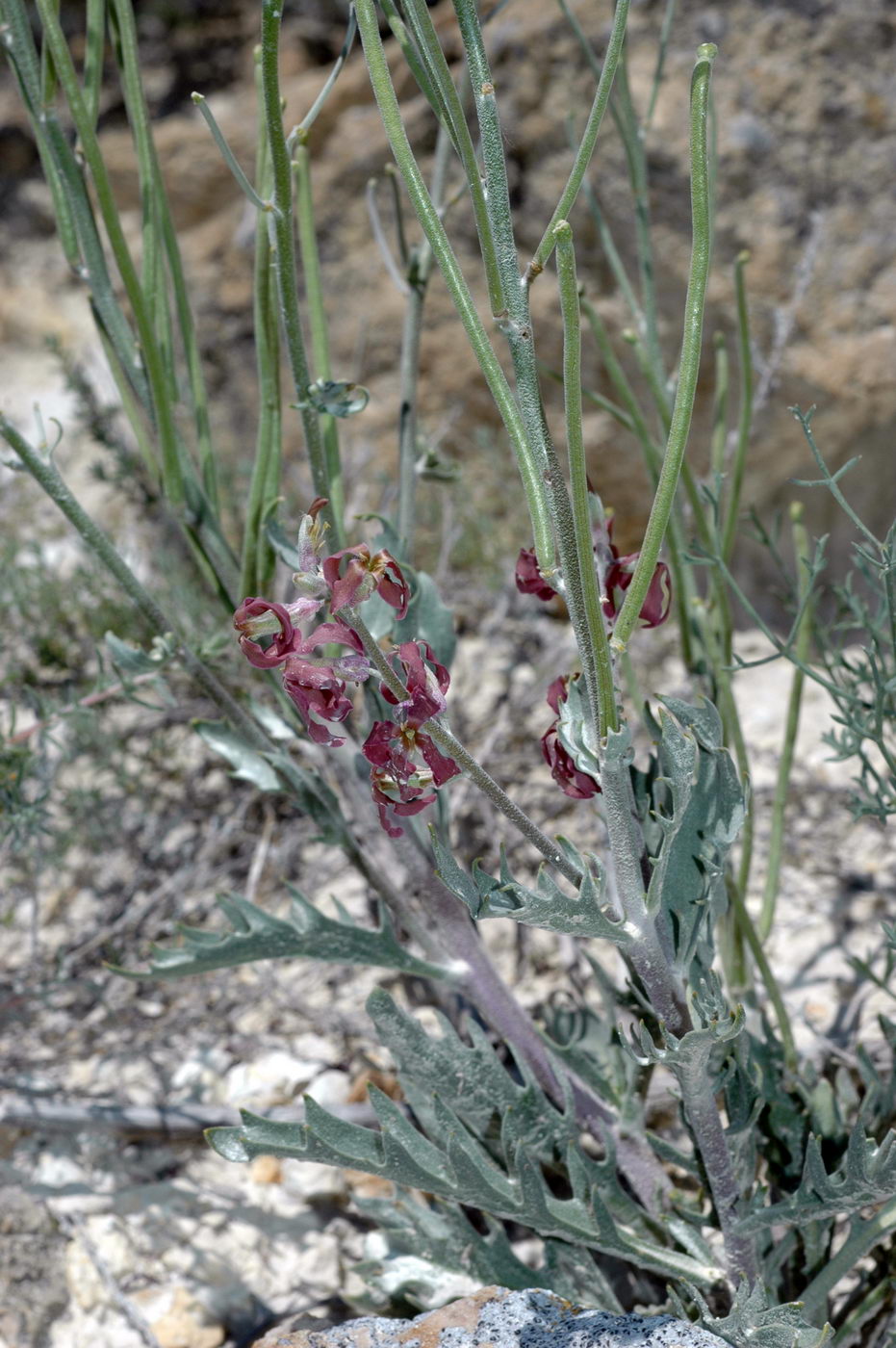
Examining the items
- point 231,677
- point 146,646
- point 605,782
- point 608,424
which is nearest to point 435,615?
point 231,677

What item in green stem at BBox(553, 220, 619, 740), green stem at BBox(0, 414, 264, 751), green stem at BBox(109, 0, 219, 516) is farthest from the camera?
green stem at BBox(109, 0, 219, 516)

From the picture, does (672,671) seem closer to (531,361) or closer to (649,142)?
(649,142)

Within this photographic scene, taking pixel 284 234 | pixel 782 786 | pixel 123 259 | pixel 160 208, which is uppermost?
pixel 160 208

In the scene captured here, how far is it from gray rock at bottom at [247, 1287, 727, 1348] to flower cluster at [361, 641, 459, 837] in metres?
0.44

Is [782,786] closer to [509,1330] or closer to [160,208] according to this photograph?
[509,1330]

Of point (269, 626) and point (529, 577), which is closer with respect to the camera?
point (269, 626)

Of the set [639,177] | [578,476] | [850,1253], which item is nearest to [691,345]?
[578,476]

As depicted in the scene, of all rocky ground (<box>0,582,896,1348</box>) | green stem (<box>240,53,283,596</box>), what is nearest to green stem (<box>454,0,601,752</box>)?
green stem (<box>240,53,283,596</box>)

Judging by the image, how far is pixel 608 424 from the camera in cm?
235

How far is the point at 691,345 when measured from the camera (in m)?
0.71

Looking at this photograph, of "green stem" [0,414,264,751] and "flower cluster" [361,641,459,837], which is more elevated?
"green stem" [0,414,264,751]

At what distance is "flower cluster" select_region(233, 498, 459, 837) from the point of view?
2.28ft

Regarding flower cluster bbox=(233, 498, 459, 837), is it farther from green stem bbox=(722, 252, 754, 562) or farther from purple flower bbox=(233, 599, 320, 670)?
green stem bbox=(722, 252, 754, 562)

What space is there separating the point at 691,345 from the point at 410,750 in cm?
31
